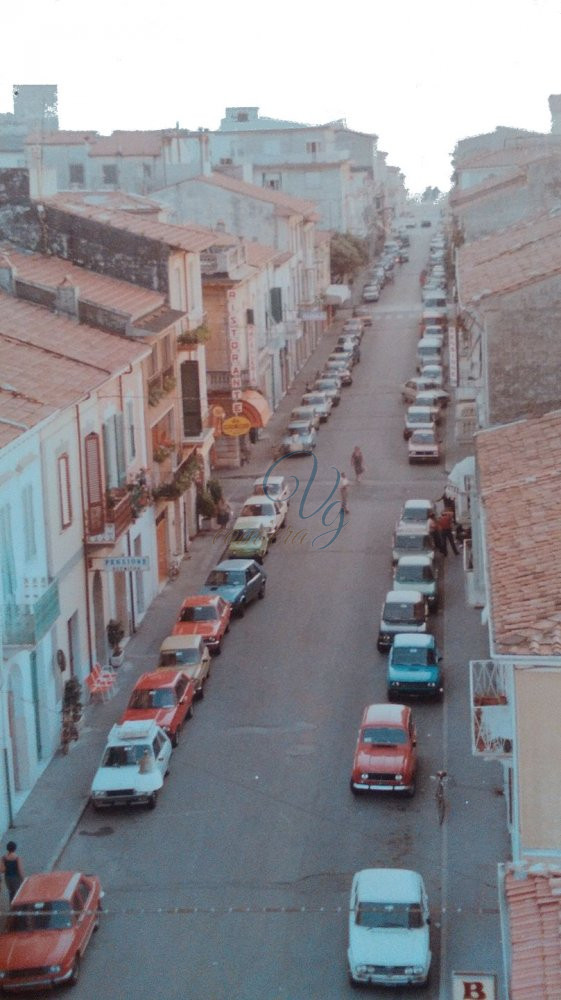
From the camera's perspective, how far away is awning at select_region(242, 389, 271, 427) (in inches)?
2373

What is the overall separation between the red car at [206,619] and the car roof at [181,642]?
5.42 ft

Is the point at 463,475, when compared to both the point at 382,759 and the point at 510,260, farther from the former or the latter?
the point at 382,759

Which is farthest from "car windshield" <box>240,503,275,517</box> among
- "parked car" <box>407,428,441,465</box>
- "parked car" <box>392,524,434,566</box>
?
"parked car" <box>407,428,441,465</box>

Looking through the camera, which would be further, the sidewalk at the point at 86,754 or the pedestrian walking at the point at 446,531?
the pedestrian walking at the point at 446,531

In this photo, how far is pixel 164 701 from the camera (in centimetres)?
3344

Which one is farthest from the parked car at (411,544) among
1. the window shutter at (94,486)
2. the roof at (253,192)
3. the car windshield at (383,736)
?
the roof at (253,192)

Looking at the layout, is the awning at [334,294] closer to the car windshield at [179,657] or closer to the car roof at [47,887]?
the car windshield at [179,657]

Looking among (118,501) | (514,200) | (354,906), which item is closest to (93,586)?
(118,501)

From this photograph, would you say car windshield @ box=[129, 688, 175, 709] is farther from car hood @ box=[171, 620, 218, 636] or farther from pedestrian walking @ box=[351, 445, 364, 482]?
pedestrian walking @ box=[351, 445, 364, 482]

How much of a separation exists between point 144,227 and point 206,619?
1758 centimetres

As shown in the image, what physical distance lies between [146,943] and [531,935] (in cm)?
921

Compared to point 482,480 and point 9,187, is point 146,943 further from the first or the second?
point 9,187

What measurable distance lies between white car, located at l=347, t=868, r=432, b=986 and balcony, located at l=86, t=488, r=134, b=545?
14.2 meters

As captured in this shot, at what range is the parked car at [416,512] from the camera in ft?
159
